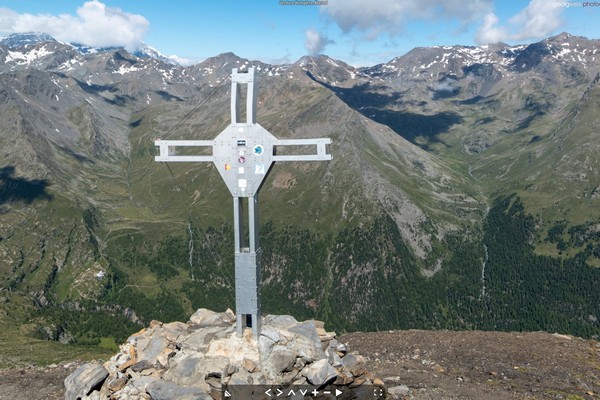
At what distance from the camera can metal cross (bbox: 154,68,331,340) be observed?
1330 inches

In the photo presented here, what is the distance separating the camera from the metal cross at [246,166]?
111 feet

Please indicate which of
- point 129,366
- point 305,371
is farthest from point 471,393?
point 129,366

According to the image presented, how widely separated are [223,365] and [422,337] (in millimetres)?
24883

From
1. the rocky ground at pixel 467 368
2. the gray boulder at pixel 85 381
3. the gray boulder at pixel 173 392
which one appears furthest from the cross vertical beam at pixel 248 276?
the rocky ground at pixel 467 368

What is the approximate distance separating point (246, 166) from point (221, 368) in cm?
1429

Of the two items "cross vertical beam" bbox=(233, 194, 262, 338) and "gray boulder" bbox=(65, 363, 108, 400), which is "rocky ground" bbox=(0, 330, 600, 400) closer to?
"gray boulder" bbox=(65, 363, 108, 400)

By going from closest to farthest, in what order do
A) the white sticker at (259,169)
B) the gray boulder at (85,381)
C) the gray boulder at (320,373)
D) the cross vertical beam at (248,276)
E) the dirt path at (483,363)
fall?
the gray boulder at (320,373) → the gray boulder at (85,381) → the white sticker at (259,169) → the cross vertical beam at (248,276) → the dirt path at (483,363)

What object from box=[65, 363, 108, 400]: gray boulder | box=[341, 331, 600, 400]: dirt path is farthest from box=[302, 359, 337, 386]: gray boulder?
box=[65, 363, 108, 400]: gray boulder

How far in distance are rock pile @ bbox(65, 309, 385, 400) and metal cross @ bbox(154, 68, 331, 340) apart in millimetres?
1942

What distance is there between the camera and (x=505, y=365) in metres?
41.6

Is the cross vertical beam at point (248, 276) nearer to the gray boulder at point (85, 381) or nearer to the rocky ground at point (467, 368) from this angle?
the gray boulder at point (85, 381)

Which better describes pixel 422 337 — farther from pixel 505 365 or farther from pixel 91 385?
pixel 91 385

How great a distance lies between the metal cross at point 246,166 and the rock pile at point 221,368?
1.94 meters

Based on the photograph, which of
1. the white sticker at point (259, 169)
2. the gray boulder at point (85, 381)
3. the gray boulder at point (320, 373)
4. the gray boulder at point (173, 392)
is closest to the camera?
the gray boulder at point (173, 392)
